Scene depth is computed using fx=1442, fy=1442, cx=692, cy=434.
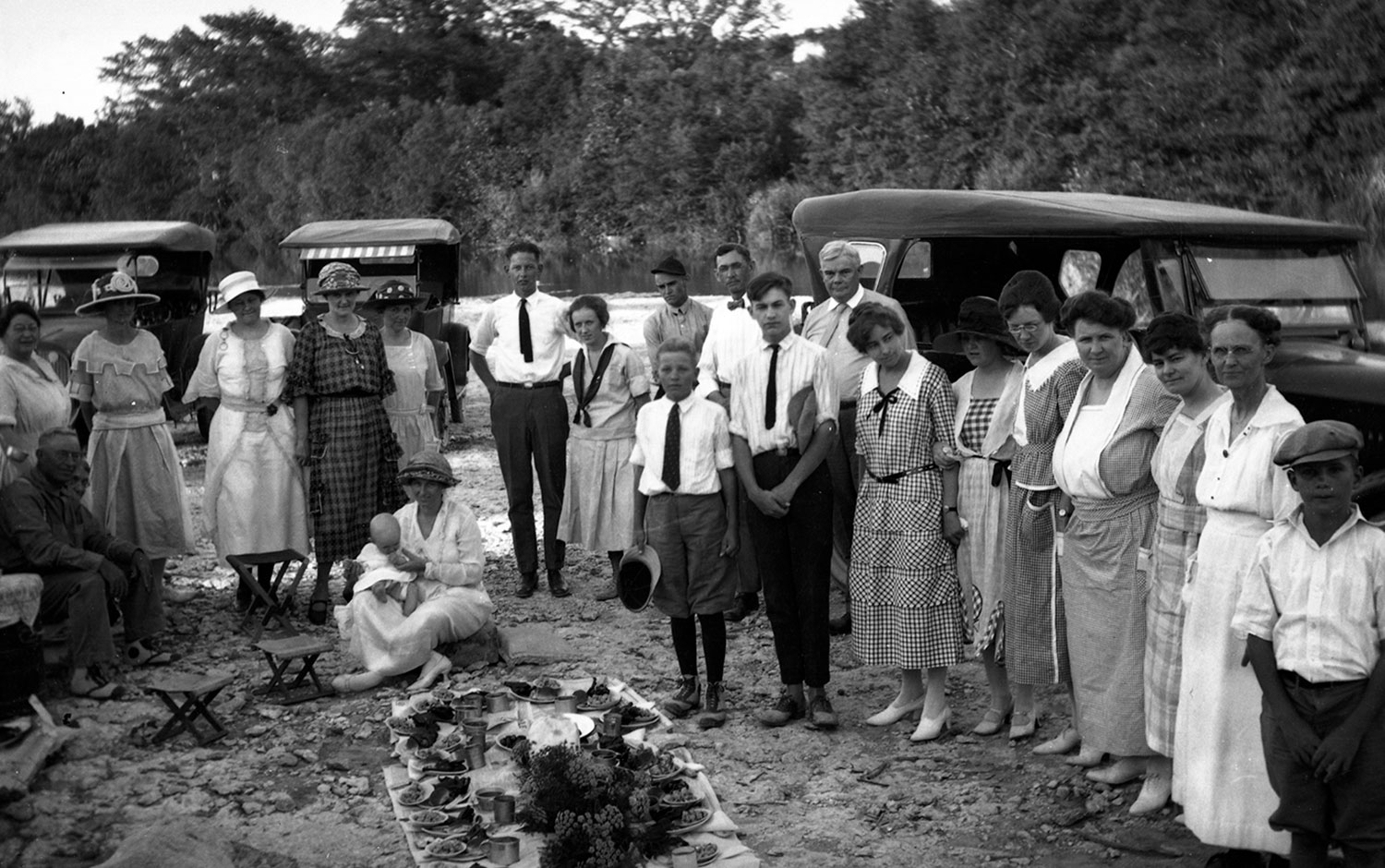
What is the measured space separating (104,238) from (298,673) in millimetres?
8504

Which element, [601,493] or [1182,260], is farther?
[601,493]

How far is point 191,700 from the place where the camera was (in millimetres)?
6223

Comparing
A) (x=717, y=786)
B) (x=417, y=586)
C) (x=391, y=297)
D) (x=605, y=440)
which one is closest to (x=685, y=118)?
(x=391, y=297)

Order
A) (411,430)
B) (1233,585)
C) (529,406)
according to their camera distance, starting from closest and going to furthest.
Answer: (1233,585)
(529,406)
(411,430)

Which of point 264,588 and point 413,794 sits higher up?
point 264,588

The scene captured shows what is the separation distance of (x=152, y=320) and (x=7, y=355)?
693 cm

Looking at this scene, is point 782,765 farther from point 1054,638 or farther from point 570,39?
point 570,39

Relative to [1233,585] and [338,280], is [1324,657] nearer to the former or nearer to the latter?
[1233,585]

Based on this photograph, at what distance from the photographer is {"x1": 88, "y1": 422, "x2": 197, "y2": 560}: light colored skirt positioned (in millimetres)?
7848

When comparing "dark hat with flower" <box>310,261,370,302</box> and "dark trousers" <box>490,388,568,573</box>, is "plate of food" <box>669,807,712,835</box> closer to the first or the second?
"dark trousers" <box>490,388,568,573</box>

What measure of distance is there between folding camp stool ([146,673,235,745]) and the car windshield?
522 centimetres

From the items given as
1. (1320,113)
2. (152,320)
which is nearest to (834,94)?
(1320,113)

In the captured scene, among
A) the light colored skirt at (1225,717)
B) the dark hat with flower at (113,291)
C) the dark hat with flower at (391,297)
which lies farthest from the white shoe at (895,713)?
the dark hat with flower at (113,291)

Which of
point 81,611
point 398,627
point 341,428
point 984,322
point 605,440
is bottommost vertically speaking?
point 398,627
